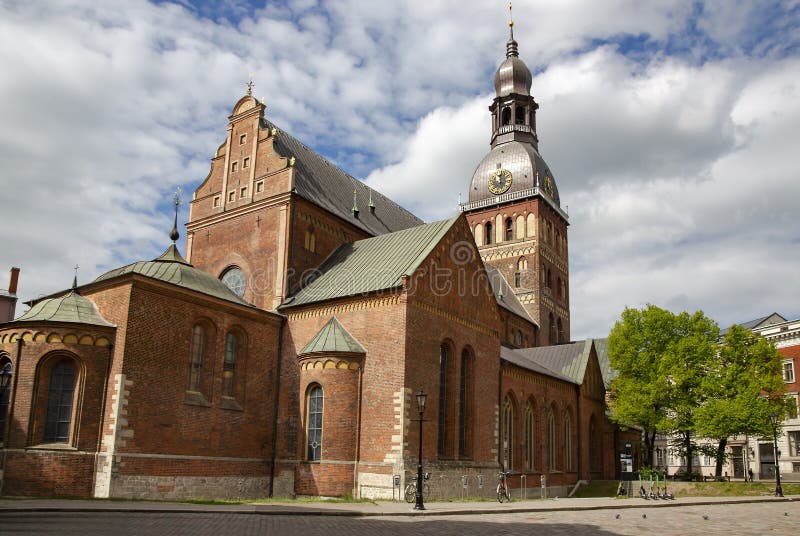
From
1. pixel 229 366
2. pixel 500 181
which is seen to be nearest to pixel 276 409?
pixel 229 366

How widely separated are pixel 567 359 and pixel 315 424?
25449 mm

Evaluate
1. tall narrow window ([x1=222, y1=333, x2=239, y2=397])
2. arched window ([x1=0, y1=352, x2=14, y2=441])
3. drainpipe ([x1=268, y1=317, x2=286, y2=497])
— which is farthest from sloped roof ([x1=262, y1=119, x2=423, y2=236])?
arched window ([x1=0, y1=352, x2=14, y2=441])

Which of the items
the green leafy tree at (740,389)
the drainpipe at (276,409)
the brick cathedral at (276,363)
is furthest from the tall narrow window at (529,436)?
the drainpipe at (276,409)

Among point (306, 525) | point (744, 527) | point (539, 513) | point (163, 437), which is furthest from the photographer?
point (163, 437)

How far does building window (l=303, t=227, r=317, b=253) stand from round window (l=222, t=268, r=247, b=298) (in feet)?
12.5

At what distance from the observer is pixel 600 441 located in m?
50.9

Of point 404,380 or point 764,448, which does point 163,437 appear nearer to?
point 404,380

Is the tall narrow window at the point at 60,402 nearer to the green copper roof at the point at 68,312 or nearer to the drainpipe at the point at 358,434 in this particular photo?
the green copper roof at the point at 68,312

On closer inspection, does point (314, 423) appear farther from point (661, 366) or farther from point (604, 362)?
point (604, 362)

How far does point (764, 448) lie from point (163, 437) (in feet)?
178

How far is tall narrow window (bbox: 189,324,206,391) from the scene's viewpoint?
95.9 ft

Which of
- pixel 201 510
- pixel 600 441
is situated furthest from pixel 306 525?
pixel 600 441

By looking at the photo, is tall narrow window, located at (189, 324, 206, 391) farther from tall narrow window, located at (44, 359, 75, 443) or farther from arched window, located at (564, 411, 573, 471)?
arched window, located at (564, 411, 573, 471)

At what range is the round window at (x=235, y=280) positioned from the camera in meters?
37.0
